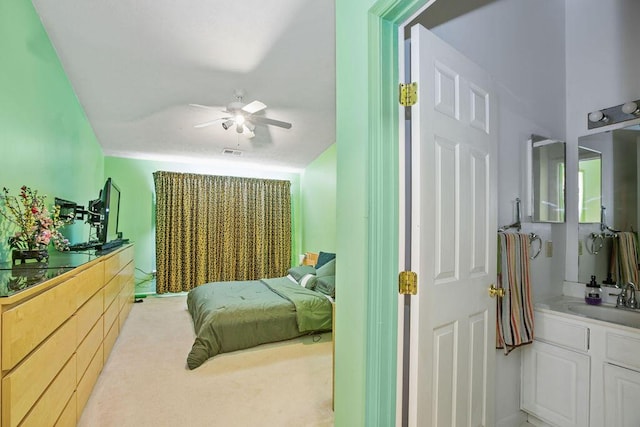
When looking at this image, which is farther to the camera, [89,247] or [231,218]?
[231,218]

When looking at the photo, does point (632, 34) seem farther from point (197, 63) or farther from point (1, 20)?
point (1, 20)

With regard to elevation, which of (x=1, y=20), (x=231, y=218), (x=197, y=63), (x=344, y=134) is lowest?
(x=231, y=218)

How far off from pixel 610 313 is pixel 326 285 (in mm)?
2463

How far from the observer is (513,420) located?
1800 millimetres

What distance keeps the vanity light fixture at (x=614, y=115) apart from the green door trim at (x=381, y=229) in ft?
5.30

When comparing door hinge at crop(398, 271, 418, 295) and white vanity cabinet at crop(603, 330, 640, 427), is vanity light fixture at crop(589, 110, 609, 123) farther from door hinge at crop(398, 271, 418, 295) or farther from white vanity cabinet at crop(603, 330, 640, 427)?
door hinge at crop(398, 271, 418, 295)

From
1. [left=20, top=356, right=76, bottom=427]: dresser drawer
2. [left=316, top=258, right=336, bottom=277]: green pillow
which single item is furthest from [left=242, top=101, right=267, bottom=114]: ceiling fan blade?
[left=20, top=356, right=76, bottom=427]: dresser drawer

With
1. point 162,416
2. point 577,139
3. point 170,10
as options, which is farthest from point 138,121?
point 577,139

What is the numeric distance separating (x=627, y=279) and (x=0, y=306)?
3012 millimetres

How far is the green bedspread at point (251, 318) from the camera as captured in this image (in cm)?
276

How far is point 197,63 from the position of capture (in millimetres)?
2488

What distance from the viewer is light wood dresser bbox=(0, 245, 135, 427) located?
97 cm

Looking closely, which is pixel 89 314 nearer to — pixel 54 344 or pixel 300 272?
pixel 54 344

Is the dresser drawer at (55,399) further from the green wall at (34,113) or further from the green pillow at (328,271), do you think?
the green pillow at (328,271)
